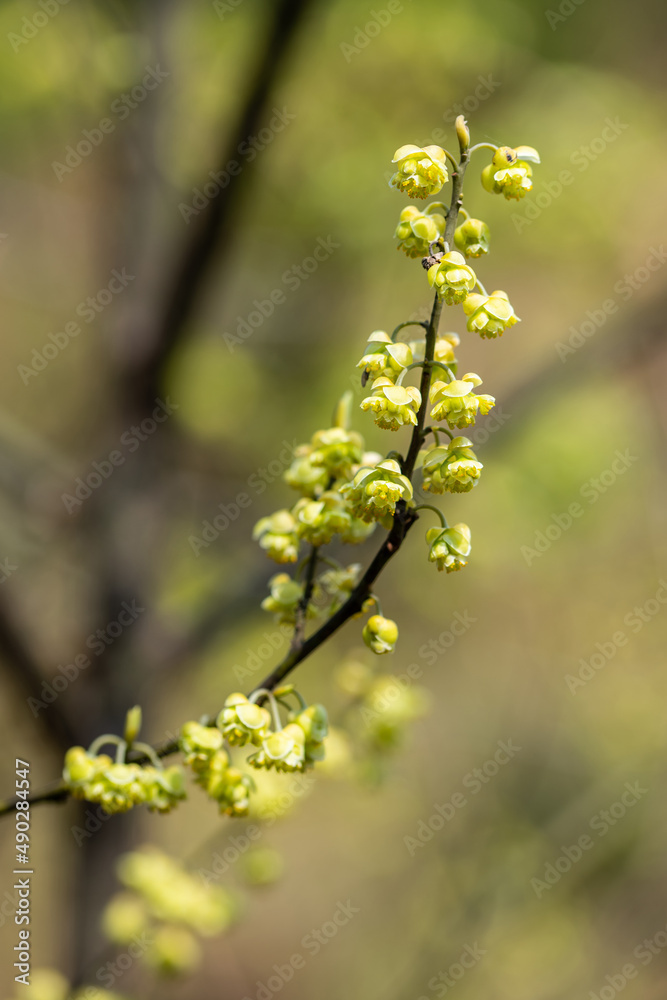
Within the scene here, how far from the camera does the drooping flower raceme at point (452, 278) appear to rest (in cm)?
95

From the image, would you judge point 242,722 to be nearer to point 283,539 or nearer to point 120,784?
point 120,784

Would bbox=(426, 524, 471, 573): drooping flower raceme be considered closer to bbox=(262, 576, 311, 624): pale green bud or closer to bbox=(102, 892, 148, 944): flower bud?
bbox=(262, 576, 311, 624): pale green bud

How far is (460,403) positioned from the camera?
3.30 ft

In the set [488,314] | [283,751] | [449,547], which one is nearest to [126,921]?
[283,751]

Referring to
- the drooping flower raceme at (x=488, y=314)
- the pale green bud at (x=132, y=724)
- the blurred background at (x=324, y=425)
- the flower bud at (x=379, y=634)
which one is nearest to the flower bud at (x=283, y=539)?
the flower bud at (x=379, y=634)

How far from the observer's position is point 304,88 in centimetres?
408

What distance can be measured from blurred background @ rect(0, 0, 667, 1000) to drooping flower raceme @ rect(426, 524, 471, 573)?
110cm

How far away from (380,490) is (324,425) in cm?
326

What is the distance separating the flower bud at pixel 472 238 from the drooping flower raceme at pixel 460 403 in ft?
0.56

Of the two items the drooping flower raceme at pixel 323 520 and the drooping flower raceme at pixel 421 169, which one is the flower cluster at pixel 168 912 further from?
the drooping flower raceme at pixel 421 169

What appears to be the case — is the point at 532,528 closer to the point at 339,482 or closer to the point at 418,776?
the point at 418,776

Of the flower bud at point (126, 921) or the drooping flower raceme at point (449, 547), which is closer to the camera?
the drooping flower raceme at point (449, 547)

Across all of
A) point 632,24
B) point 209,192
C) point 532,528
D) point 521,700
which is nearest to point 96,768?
point 209,192

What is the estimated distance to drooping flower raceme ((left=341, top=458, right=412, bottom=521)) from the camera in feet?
3.38
